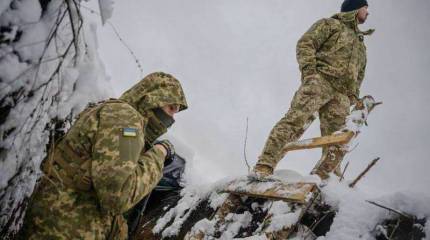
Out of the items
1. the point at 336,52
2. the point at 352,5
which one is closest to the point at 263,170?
the point at 336,52

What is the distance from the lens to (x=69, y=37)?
171cm

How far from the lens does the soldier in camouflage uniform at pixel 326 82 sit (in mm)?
3244

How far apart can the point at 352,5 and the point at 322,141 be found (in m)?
2.20

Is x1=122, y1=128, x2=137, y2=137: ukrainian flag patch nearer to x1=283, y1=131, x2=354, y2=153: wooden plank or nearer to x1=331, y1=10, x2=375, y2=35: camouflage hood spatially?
x1=283, y1=131, x2=354, y2=153: wooden plank

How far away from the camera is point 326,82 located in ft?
11.9

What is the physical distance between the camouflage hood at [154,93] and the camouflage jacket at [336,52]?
1.83 metres

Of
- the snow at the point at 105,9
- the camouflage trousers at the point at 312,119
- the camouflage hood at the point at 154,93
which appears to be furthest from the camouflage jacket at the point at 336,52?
the snow at the point at 105,9

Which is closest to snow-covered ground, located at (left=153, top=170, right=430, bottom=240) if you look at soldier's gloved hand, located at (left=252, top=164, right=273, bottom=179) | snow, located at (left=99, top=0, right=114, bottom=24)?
soldier's gloved hand, located at (left=252, top=164, right=273, bottom=179)

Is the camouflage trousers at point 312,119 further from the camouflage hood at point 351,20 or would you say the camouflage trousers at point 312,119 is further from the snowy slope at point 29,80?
the snowy slope at point 29,80

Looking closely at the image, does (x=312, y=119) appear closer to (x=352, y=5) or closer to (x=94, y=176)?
(x=352, y=5)

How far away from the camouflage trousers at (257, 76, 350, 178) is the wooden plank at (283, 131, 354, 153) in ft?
0.60

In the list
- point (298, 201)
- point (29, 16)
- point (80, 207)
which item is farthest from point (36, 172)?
point (298, 201)

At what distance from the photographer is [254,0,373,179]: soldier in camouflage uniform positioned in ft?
10.6

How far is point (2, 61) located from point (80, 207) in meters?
0.88
